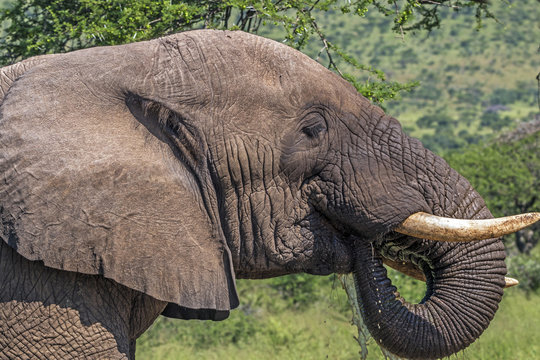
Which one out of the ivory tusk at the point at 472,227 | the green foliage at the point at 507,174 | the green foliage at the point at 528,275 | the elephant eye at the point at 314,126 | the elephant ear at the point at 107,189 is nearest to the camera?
the elephant ear at the point at 107,189

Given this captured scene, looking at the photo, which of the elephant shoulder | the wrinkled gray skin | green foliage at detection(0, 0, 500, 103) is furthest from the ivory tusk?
green foliage at detection(0, 0, 500, 103)

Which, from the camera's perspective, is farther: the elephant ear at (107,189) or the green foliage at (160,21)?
the green foliage at (160,21)

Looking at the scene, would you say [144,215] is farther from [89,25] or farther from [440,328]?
[89,25]

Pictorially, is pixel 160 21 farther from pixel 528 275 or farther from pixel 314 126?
pixel 528 275

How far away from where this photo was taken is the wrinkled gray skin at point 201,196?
10.4ft

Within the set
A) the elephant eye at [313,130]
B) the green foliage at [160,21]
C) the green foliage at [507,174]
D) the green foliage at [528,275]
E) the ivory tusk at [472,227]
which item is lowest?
the green foliage at [507,174]

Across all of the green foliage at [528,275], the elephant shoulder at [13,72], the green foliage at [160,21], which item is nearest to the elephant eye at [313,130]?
the elephant shoulder at [13,72]

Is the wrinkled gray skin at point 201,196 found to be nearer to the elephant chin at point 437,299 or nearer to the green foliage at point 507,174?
A: the elephant chin at point 437,299

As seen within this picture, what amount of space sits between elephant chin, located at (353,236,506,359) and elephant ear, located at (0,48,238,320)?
2.11 feet

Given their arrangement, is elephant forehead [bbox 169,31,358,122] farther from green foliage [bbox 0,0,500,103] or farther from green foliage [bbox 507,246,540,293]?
green foliage [bbox 507,246,540,293]

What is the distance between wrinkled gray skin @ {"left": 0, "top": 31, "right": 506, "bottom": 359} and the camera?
3.18 m

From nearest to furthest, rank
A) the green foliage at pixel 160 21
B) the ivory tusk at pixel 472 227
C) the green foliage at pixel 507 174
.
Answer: the ivory tusk at pixel 472 227, the green foliage at pixel 160 21, the green foliage at pixel 507 174

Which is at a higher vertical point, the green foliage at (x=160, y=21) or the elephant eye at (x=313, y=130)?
the elephant eye at (x=313, y=130)

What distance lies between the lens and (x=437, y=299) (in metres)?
3.64
